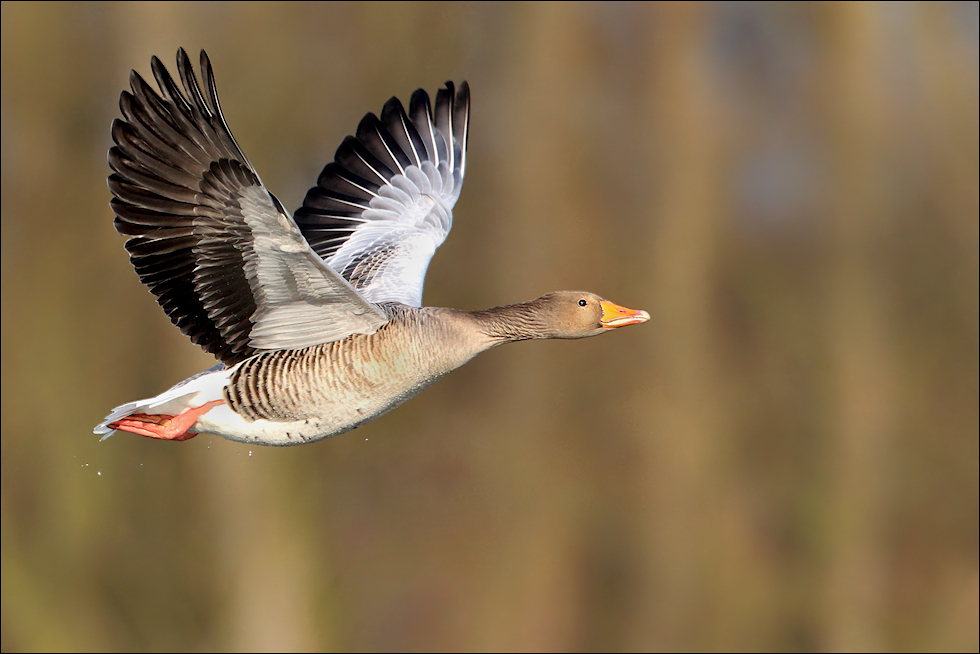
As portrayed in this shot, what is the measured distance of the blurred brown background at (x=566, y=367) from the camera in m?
18.2

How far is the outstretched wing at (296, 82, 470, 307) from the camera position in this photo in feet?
32.5

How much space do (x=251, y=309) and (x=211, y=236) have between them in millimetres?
669

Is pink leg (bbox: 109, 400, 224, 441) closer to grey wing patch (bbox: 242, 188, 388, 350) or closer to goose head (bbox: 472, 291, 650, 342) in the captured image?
grey wing patch (bbox: 242, 188, 388, 350)

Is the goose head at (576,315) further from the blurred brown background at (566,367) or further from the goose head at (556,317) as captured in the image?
the blurred brown background at (566,367)

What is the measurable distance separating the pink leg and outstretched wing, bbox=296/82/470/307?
2.16m

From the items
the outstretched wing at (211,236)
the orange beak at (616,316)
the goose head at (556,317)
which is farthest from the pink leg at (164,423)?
the orange beak at (616,316)

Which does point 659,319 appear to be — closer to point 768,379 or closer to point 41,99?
point 768,379

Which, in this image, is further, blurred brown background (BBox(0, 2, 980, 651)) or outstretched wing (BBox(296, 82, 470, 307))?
blurred brown background (BBox(0, 2, 980, 651))

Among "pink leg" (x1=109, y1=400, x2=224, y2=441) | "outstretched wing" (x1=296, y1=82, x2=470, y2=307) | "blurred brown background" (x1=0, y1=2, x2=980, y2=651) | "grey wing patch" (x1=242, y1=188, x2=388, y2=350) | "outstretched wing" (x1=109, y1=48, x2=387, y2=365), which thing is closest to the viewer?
"outstretched wing" (x1=109, y1=48, x2=387, y2=365)

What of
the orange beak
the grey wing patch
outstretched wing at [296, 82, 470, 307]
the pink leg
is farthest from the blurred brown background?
the orange beak

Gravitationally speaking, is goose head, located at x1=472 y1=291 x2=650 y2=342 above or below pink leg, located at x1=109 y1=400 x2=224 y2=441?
above

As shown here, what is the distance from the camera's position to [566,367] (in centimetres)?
2055

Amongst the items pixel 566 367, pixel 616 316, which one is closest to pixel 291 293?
pixel 616 316

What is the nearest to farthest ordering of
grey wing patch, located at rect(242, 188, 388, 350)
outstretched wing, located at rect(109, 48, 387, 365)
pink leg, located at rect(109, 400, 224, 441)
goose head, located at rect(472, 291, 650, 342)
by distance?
1. outstretched wing, located at rect(109, 48, 387, 365)
2. grey wing patch, located at rect(242, 188, 388, 350)
3. pink leg, located at rect(109, 400, 224, 441)
4. goose head, located at rect(472, 291, 650, 342)
